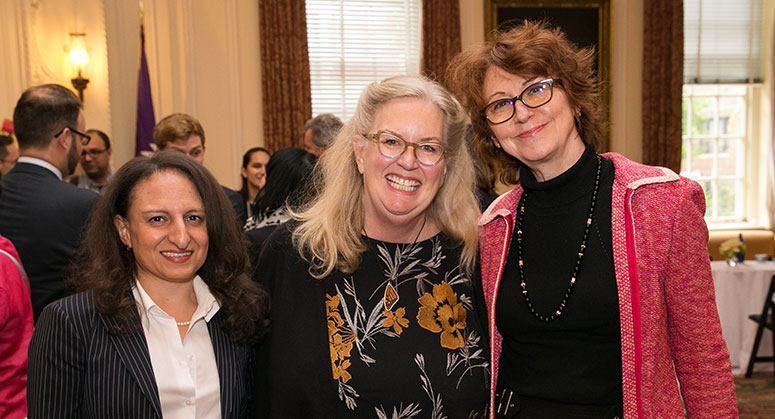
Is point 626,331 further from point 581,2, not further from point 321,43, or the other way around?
point 581,2

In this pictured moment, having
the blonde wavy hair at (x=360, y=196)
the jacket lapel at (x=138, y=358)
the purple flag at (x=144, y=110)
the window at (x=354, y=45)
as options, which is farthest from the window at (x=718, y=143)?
the jacket lapel at (x=138, y=358)

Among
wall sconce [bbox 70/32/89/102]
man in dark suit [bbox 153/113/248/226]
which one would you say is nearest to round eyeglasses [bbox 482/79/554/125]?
man in dark suit [bbox 153/113/248/226]

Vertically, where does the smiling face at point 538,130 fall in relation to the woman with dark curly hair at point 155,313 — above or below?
above

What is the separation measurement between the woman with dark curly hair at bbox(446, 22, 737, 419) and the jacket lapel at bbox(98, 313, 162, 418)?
2.91 feet

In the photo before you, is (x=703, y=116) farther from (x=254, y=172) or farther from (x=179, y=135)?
(x=179, y=135)

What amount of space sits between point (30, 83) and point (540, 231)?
5.56 metres

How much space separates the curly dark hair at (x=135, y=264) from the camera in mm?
1627

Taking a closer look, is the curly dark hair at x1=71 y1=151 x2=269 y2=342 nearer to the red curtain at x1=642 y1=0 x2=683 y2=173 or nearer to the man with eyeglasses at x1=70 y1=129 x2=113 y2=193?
the man with eyeglasses at x1=70 y1=129 x2=113 y2=193

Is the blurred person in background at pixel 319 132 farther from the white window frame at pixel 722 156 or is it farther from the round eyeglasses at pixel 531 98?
the white window frame at pixel 722 156

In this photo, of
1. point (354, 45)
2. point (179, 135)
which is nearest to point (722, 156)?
point (354, 45)

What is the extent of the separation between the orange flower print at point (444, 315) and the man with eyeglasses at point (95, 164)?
145 inches

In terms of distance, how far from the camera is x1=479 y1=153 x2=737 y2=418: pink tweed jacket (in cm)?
152

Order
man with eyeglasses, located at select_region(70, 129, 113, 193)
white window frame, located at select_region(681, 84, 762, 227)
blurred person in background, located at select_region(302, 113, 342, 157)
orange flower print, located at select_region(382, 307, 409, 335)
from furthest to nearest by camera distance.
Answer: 1. white window frame, located at select_region(681, 84, 762, 227)
2. man with eyeglasses, located at select_region(70, 129, 113, 193)
3. blurred person in background, located at select_region(302, 113, 342, 157)
4. orange flower print, located at select_region(382, 307, 409, 335)

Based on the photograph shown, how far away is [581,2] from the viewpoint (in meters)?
7.47
